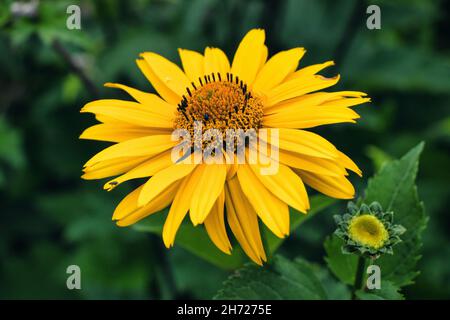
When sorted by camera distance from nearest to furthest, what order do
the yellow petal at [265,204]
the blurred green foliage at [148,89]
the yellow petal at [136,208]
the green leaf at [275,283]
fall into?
1. the yellow petal at [265,204]
2. the yellow petal at [136,208]
3. the green leaf at [275,283]
4. the blurred green foliage at [148,89]

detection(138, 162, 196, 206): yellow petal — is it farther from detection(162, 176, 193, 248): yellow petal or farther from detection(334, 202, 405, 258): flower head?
detection(334, 202, 405, 258): flower head

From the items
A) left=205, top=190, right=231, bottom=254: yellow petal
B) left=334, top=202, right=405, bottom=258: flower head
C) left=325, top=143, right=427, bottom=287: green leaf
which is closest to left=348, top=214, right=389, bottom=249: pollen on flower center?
left=334, top=202, right=405, bottom=258: flower head

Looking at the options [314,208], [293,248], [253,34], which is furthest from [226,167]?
[293,248]

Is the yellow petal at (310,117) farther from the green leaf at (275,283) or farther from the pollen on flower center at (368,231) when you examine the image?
the green leaf at (275,283)

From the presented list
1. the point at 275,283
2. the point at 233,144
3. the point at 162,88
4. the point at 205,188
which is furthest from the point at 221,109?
the point at 275,283

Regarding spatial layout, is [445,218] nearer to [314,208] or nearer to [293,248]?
[293,248]

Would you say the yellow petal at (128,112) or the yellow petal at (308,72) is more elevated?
the yellow petal at (308,72)

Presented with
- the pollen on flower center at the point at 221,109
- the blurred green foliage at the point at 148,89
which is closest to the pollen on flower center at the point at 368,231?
the pollen on flower center at the point at 221,109
